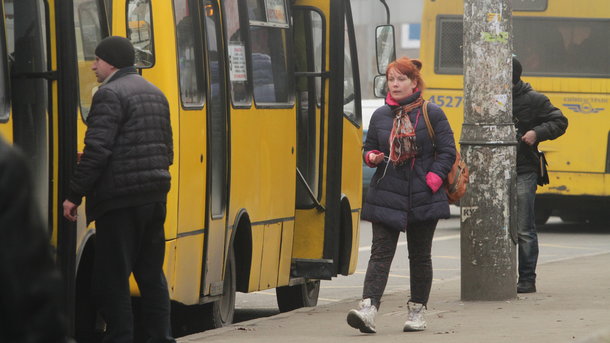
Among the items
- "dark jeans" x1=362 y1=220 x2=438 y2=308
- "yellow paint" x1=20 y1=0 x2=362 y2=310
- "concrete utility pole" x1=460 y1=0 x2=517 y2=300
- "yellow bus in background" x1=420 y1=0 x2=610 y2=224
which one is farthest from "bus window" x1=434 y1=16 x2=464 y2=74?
"dark jeans" x1=362 y1=220 x2=438 y2=308

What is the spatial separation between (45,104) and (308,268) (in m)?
3.96

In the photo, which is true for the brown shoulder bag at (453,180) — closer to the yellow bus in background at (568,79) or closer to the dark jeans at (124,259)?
the dark jeans at (124,259)

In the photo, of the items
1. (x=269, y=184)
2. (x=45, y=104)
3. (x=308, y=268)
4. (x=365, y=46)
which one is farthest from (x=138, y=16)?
(x=365, y=46)

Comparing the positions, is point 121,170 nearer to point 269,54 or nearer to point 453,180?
point 453,180

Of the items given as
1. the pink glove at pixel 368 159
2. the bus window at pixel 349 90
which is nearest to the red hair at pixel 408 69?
the pink glove at pixel 368 159

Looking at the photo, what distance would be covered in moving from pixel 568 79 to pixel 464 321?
9712mm

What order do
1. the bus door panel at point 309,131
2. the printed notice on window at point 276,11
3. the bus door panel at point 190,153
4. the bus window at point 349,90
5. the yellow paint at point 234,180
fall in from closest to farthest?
the yellow paint at point 234,180 < the bus door panel at point 190,153 < the printed notice on window at point 276,11 < the bus door panel at point 309,131 < the bus window at point 349,90

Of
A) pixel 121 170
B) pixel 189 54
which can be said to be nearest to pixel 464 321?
pixel 189 54

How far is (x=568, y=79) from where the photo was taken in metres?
17.9

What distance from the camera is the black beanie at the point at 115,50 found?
654 centimetres

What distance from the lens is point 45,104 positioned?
20.4 feet

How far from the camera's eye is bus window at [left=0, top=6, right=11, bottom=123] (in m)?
6.02

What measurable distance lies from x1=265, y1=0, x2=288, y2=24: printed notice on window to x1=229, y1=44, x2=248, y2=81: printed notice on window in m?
0.53

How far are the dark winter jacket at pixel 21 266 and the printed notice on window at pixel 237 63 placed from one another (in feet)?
22.1
